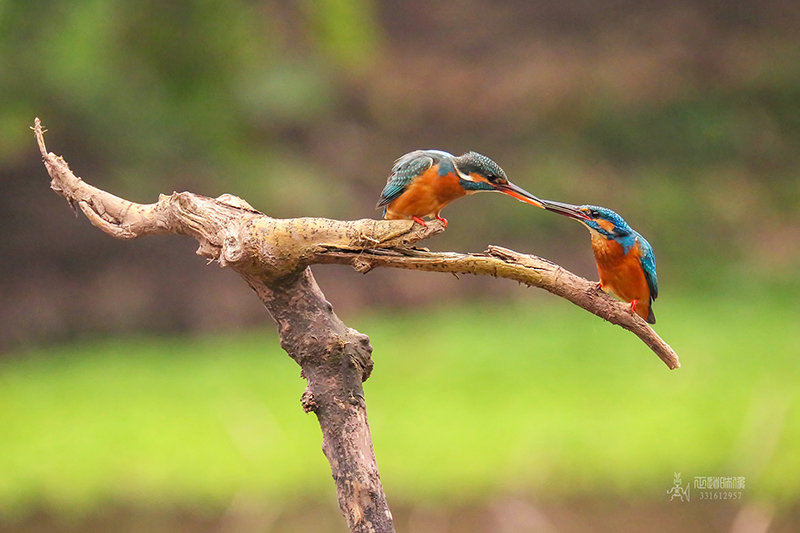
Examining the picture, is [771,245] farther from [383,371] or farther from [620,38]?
[383,371]

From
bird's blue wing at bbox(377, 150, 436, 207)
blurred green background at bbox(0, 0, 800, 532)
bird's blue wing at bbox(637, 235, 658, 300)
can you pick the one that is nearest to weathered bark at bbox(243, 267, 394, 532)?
bird's blue wing at bbox(377, 150, 436, 207)

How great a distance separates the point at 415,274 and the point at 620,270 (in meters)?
3.76

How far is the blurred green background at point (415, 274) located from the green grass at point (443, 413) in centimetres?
1

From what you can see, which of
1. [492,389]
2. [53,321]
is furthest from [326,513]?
[53,321]

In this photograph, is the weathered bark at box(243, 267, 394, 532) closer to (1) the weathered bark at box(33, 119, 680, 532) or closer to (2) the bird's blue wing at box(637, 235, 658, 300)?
(1) the weathered bark at box(33, 119, 680, 532)

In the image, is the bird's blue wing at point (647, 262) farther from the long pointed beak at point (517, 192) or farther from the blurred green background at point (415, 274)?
the blurred green background at point (415, 274)

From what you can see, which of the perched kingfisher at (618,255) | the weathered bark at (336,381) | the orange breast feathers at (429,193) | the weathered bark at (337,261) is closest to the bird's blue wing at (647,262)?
the perched kingfisher at (618,255)

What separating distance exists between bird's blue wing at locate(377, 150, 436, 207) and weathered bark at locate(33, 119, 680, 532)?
95 mm

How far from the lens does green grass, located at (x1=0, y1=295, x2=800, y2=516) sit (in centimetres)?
325

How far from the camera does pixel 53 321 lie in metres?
4.82

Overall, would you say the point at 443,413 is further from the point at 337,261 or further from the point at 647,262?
the point at 337,261

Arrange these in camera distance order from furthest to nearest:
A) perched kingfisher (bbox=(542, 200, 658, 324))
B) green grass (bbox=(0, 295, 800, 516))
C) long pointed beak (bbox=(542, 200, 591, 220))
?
1. green grass (bbox=(0, 295, 800, 516))
2. perched kingfisher (bbox=(542, 200, 658, 324))
3. long pointed beak (bbox=(542, 200, 591, 220))

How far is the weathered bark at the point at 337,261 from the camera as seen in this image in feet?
4.41

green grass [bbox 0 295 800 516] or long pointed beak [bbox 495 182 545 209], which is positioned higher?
green grass [bbox 0 295 800 516]
